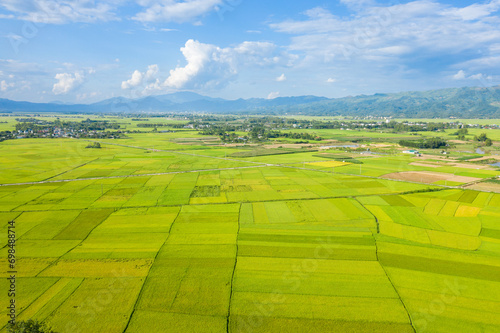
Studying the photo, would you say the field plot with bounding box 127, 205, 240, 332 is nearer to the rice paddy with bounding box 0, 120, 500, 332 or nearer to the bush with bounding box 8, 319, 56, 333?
the rice paddy with bounding box 0, 120, 500, 332

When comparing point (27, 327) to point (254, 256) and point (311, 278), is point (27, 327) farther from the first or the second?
point (311, 278)

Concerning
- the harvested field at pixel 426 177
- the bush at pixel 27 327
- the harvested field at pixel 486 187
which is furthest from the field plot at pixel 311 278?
the harvested field at pixel 486 187

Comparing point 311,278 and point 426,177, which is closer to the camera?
point 311,278

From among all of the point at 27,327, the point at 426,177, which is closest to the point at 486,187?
the point at 426,177

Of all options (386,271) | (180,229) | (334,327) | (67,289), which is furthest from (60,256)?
(386,271)

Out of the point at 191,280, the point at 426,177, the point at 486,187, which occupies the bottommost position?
the point at 191,280

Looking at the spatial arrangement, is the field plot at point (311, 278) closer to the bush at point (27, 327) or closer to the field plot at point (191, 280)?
the field plot at point (191, 280)

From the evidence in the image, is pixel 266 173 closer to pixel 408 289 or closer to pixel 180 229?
pixel 180 229

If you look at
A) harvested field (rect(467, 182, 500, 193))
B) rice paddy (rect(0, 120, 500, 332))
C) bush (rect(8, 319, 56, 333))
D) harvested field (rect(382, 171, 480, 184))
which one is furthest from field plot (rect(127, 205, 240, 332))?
harvested field (rect(467, 182, 500, 193))
